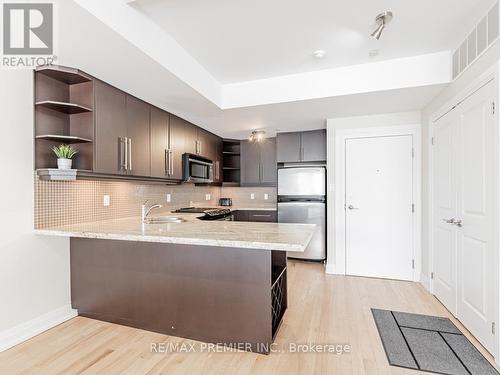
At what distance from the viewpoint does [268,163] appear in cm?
482

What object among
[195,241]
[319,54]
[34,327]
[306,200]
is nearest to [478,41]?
[319,54]

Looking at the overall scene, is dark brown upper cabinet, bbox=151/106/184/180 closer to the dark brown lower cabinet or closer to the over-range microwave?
the over-range microwave

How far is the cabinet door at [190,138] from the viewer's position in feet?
12.1

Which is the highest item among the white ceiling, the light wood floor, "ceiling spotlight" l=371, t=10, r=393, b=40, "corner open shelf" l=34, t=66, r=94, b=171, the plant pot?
the white ceiling

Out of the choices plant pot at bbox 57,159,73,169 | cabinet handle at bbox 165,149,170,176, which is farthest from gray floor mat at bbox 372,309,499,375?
plant pot at bbox 57,159,73,169

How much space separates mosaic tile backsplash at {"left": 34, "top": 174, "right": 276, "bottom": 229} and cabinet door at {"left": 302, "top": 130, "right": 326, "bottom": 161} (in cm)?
206

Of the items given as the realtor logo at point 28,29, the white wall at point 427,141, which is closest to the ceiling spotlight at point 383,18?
the white wall at point 427,141

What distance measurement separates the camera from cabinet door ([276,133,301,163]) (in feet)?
14.3

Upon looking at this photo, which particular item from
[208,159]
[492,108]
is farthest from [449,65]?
[208,159]

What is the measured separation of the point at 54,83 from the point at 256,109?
1994mm

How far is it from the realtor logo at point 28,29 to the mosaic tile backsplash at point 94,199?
3.22 feet

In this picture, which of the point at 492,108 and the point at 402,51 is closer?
the point at 492,108

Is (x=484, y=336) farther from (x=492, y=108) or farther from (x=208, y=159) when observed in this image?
(x=208, y=159)

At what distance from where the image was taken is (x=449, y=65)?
2400 mm
